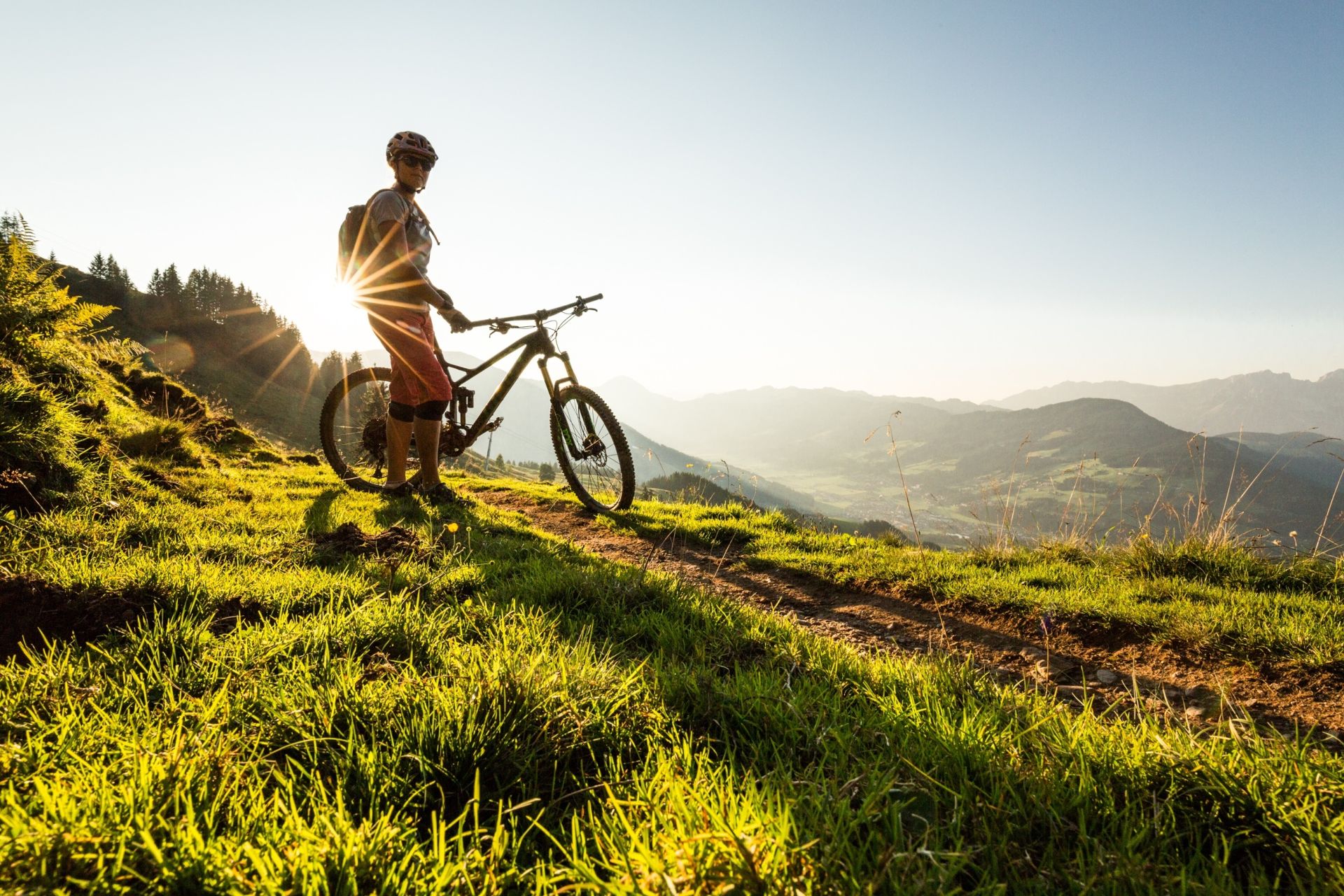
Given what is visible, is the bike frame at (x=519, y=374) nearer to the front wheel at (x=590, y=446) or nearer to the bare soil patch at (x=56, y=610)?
the front wheel at (x=590, y=446)

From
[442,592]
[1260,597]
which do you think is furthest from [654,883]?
[1260,597]

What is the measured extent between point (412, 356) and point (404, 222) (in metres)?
1.50

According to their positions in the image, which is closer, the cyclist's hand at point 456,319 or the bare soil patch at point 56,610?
the bare soil patch at point 56,610

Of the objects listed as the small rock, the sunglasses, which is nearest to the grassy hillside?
the small rock

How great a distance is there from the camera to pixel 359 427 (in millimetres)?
9367

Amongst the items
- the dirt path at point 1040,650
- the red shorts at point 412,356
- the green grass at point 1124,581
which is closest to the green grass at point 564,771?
the dirt path at point 1040,650

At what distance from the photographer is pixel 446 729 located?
1711 millimetres

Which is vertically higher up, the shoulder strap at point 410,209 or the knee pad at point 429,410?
the shoulder strap at point 410,209

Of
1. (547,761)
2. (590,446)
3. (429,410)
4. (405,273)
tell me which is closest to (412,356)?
(429,410)

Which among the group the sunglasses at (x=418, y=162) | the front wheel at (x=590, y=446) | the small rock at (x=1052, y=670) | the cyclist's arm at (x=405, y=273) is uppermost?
the sunglasses at (x=418, y=162)

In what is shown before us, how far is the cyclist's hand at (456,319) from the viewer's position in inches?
276

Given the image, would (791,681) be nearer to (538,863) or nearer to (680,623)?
(680,623)

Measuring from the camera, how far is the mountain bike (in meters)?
7.73

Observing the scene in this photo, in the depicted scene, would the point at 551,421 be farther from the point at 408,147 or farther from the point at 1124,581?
the point at 1124,581
